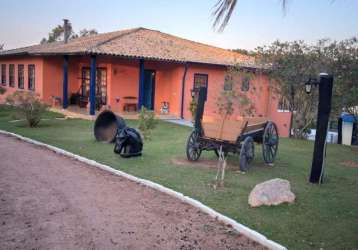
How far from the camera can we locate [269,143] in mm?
8828

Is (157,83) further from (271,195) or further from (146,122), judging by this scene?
(271,195)

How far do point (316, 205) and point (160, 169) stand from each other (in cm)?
324

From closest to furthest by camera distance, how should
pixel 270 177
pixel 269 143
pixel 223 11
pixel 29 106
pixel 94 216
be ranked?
pixel 223 11
pixel 94 216
pixel 270 177
pixel 269 143
pixel 29 106

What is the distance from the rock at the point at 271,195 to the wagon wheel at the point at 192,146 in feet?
9.51

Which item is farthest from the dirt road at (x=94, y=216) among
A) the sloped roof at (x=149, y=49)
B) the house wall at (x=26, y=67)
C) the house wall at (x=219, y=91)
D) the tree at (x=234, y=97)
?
the house wall at (x=26, y=67)

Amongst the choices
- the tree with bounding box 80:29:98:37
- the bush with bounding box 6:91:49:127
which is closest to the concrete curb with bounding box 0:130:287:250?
the bush with bounding box 6:91:49:127

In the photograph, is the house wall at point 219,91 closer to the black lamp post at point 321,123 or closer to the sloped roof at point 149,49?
the sloped roof at point 149,49

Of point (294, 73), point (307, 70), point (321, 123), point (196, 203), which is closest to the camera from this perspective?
point (196, 203)

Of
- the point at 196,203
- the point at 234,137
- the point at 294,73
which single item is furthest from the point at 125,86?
the point at 196,203

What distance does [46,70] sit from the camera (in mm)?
20953

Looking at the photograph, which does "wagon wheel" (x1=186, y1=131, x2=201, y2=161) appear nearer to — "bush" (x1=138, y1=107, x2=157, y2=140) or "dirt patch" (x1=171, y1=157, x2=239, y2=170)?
"dirt patch" (x1=171, y1=157, x2=239, y2=170)

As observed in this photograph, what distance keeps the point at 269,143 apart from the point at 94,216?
16.5 ft

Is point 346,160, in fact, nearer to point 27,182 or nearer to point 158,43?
point 27,182

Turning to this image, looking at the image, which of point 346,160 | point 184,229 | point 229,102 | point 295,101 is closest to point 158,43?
point 229,102
